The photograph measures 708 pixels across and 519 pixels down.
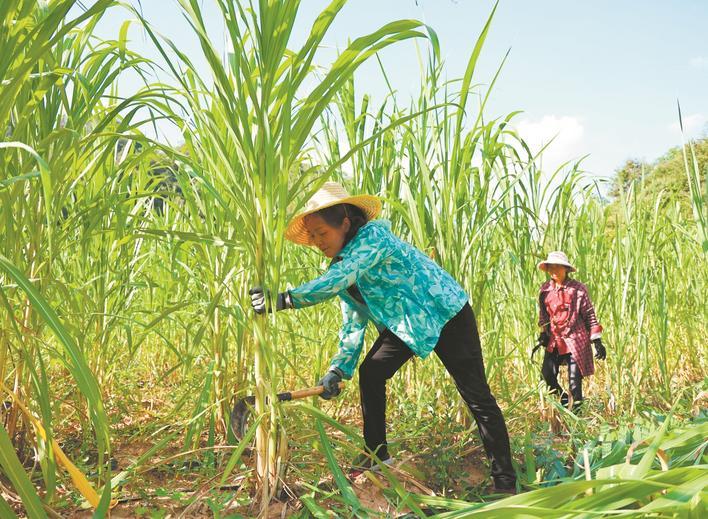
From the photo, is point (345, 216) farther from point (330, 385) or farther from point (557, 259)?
point (557, 259)

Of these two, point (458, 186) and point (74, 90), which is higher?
point (74, 90)

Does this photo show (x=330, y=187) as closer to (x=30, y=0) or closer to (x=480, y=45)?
(x=480, y=45)

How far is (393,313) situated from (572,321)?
181cm

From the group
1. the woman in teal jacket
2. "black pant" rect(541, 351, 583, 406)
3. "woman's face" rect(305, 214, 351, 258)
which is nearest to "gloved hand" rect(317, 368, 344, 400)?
the woman in teal jacket

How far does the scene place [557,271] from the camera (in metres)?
3.50

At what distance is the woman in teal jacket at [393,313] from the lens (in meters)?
2.04

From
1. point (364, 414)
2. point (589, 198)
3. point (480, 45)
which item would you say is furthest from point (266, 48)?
point (589, 198)

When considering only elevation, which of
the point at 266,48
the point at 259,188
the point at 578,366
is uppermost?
the point at 266,48

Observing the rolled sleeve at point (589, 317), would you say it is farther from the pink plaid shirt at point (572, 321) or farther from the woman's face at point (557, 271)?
the woman's face at point (557, 271)

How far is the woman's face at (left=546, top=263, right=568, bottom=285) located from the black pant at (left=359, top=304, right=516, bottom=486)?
150 centimetres

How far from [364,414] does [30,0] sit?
1666 millimetres

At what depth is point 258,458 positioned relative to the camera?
1593 millimetres

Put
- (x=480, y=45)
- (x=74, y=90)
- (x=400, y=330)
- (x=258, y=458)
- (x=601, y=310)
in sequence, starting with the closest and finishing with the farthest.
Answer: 1. (x=258, y=458)
2. (x=74, y=90)
3. (x=480, y=45)
4. (x=400, y=330)
5. (x=601, y=310)

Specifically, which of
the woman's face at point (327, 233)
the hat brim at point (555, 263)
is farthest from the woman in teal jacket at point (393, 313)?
the hat brim at point (555, 263)
